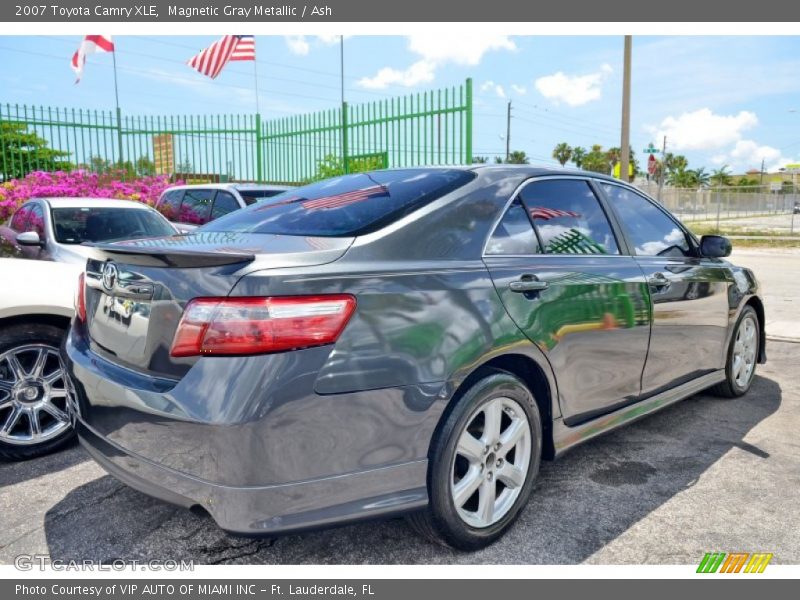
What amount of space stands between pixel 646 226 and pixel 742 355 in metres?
1.63

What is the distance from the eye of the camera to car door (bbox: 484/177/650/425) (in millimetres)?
2801

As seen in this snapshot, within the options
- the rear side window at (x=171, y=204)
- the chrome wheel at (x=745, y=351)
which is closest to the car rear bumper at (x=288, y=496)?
the chrome wheel at (x=745, y=351)

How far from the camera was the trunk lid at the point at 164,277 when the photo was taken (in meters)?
2.18

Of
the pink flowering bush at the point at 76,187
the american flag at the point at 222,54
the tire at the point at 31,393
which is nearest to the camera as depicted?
the tire at the point at 31,393

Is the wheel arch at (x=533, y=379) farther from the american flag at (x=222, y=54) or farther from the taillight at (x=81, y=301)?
the american flag at (x=222, y=54)

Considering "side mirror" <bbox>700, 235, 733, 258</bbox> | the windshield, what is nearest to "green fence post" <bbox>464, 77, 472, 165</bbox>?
the windshield

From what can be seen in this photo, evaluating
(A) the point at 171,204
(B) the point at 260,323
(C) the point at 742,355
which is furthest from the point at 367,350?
(A) the point at 171,204

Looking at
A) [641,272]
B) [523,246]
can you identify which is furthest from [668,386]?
[523,246]

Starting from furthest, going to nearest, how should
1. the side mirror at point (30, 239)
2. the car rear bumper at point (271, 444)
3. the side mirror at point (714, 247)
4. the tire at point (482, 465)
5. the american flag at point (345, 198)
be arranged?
the side mirror at point (30, 239) < the side mirror at point (714, 247) < the american flag at point (345, 198) < the tire at point (482, 465) < the car rear bumper at point (271, 444)

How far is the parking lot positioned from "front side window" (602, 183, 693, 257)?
1.16m

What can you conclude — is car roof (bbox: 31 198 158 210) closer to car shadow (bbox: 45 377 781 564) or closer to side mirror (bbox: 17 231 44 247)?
side mirror (bbox: 17 231 44 247)

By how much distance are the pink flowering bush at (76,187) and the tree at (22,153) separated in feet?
1.59

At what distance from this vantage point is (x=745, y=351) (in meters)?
4.86

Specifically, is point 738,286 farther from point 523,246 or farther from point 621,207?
point 523,246
